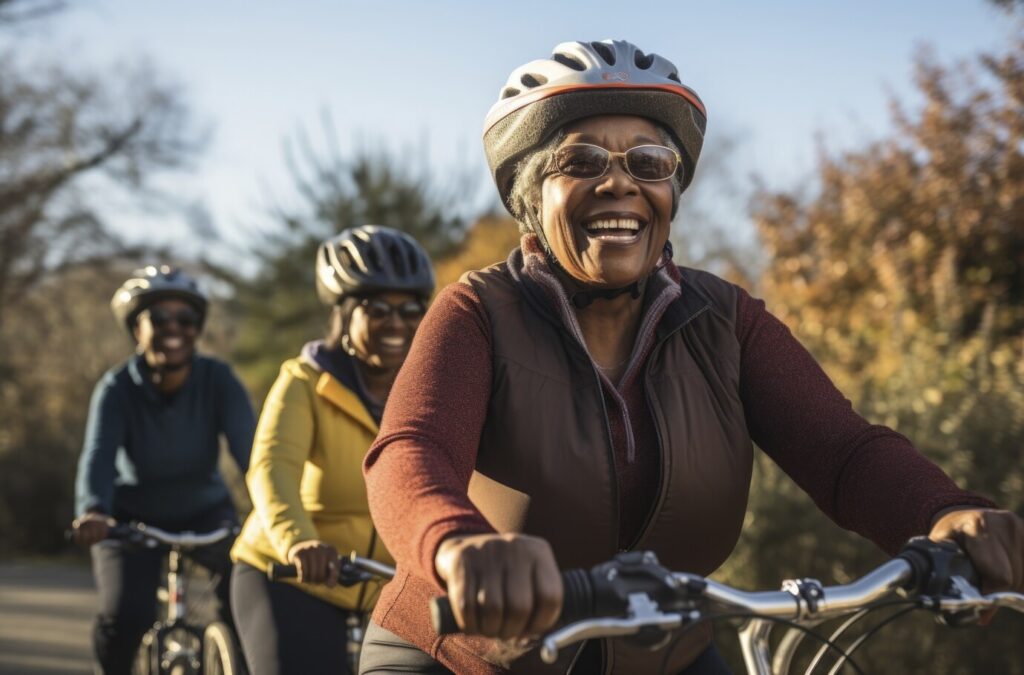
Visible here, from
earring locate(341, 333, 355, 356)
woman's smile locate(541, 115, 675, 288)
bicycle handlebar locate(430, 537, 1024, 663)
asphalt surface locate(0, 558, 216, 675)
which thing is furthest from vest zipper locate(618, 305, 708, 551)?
asphalt surface locate(0, 558, 216, 675)

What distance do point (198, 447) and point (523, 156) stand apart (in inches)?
162

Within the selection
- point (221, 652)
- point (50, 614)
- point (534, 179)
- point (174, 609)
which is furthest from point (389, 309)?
point (50, 614)

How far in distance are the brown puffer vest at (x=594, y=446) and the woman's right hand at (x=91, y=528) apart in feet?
11.7

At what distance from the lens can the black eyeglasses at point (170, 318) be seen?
675cm

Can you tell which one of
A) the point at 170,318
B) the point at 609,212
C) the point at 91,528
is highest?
the point at 609,212

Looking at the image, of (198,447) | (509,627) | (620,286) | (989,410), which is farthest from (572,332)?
(989,410)

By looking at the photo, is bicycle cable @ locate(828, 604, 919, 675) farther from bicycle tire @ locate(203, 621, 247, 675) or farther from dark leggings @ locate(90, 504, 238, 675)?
dark leggings @ locate(90, 504, 238, 675)

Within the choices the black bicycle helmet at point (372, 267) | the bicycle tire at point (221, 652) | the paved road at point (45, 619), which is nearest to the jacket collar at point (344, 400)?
the black bicycle helmet at point (372, 267)

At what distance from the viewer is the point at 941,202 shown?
39.0 feet

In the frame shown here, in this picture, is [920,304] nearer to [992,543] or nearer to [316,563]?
[316,563]

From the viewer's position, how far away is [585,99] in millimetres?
2768

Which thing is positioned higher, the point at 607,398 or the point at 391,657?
the point at 607,398

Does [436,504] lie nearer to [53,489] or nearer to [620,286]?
[620,286]

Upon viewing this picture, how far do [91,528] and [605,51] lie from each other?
3888 mm
